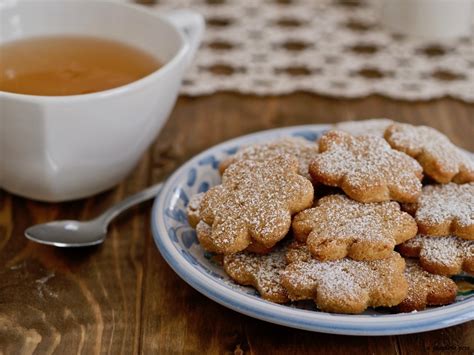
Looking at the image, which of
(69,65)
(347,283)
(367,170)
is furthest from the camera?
(69,65)

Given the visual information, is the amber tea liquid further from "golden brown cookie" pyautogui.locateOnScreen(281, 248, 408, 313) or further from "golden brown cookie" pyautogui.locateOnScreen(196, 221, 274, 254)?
"golden brown cookie" pyautogui.locateOnScreen(281, 248, 408, 313)

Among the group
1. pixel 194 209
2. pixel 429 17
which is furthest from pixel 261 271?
pixel 429 17

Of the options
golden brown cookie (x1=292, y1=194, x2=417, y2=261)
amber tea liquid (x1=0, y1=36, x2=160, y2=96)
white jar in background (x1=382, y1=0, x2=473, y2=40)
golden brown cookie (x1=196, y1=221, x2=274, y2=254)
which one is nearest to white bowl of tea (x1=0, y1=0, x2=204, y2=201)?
amber tea liquid (x1=0, y1=36, x2=160, y2=96)

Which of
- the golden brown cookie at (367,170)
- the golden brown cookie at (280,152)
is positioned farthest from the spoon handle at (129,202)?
the golden brown cookie at (367,170)

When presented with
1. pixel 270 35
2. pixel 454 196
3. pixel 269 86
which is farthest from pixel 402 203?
pixel 270 35

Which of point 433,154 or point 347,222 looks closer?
point 347,222

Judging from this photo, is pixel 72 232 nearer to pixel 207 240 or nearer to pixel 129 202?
pixel 129 202

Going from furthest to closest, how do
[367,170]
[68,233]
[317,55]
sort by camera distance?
[317,55], [68,233], [367,170]
